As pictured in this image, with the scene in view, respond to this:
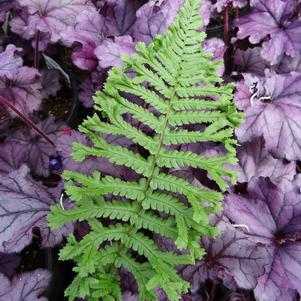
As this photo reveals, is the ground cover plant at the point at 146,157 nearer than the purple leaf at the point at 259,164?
Yes

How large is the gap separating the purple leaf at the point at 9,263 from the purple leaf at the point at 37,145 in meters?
0.34

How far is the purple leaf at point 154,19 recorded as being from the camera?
1.68 meters

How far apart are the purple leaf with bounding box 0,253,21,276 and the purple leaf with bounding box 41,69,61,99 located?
2.41 feet

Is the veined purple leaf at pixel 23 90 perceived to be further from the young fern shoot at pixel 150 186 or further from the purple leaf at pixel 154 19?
the young fern shoot at pixel 150 186

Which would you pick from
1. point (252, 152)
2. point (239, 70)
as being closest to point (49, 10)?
point (239, 70)

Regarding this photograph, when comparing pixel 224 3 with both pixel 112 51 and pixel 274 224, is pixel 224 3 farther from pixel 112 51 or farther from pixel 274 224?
pixel 274 224

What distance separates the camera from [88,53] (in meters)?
1.76

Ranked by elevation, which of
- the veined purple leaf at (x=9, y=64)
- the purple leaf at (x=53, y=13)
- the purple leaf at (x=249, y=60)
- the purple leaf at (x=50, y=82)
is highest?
the purple leaf at (x=53, y=13)

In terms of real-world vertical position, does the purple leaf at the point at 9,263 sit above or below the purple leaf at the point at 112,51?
below

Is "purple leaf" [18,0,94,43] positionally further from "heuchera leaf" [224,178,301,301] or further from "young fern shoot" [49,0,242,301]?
"heuchera leaf" [224,178,301,301]

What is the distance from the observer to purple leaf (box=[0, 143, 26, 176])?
175 centimetres

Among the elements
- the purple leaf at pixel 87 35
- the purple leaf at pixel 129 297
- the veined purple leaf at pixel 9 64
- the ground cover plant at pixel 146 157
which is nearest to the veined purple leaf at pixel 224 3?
the ground cover plant at pixel 146 157

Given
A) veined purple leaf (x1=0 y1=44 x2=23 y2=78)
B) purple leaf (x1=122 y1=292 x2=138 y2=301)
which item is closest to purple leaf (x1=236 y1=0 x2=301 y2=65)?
veined purple leaf (x1=0 y1=44 x2=23 y2=78)

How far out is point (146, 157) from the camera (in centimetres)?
160
